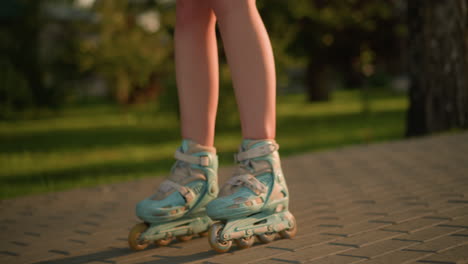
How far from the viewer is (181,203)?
2215mm

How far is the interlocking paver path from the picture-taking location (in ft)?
6.38

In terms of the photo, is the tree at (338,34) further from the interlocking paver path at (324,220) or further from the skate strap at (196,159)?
the skate strap at (196,159)

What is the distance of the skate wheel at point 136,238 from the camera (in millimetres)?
2168

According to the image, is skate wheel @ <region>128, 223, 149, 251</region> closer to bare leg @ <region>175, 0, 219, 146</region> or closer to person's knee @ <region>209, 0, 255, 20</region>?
bare leg @ <region>175, 0, 219, 146</region>

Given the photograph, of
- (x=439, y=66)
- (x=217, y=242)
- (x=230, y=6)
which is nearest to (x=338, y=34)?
(x=439, y=66)

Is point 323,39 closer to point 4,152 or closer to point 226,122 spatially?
point 226,122

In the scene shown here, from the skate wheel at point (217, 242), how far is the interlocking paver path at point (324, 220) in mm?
40

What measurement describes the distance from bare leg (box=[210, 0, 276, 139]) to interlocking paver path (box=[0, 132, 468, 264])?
475 mm

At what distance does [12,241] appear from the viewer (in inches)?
102

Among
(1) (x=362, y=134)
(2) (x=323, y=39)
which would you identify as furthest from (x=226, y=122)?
(2) (x=323, y=39)

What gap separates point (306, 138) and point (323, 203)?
649cm

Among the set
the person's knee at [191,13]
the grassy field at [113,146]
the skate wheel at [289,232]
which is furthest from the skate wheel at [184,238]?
the grassy field at [113,146]

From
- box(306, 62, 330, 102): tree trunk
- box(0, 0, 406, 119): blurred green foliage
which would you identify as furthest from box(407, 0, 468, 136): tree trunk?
box(306, 62, 330, 102): tree trunk

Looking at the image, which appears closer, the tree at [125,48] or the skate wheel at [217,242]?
the skate wheel at [217,242]
